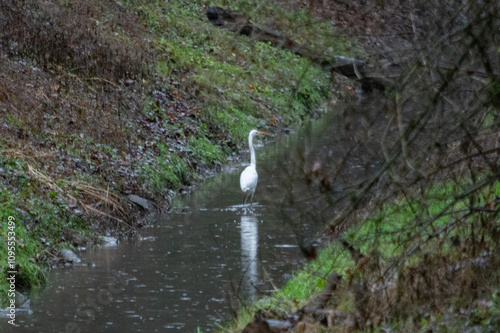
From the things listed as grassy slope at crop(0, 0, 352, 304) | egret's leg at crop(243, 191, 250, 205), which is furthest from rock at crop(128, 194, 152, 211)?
egret's leg at crop(243, 191, 250, 205)

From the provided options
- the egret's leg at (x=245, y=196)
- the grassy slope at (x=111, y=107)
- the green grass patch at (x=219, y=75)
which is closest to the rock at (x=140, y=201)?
the grassy slope at (x=111, y=107)

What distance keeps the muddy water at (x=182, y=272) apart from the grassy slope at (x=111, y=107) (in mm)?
620

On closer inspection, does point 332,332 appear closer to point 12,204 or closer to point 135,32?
point 12,204

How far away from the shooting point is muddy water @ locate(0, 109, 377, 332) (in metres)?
8.96

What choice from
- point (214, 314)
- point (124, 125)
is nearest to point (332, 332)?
point (214, 314)

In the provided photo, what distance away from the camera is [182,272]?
11.2m

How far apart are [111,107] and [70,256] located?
6065 mm

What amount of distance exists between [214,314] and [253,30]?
484cm

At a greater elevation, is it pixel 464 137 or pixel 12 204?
pixel 12 204

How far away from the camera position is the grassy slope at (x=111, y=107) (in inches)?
476

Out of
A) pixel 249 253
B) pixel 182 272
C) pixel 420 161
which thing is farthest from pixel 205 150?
pixel 420 161

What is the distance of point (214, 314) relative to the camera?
9.65m

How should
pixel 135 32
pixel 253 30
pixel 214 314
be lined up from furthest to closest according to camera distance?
pixel 135 32 < pixel 214 314 < pixel 253 30

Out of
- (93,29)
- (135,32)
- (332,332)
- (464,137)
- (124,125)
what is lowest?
(332,332)
